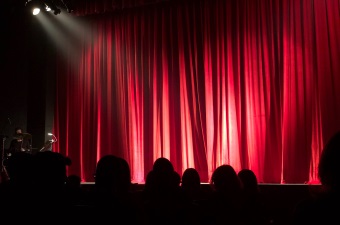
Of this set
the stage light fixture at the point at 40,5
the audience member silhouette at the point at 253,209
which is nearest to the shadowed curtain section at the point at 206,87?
the stage light fixture at the point at 40,5

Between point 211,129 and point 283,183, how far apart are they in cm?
176

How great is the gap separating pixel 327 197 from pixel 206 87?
645cm

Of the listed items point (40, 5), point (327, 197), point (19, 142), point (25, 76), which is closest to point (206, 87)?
point (40, 5)

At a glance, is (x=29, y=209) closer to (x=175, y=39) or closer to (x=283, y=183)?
(x=283, y=183)

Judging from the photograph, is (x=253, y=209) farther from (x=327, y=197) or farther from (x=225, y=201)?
(x=327, y=197)

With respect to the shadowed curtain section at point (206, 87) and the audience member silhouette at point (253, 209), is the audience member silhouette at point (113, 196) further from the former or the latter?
the shadowed curtain section at point (206, 87)

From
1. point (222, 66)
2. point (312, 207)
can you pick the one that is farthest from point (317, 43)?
point (312, 207)

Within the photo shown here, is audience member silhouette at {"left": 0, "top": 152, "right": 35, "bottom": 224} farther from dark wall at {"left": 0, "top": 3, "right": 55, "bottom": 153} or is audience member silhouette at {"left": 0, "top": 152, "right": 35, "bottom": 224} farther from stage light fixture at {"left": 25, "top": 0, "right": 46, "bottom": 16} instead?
dark wall at {"left": 0, "top": 3, "right": 55, "bottom": 153}

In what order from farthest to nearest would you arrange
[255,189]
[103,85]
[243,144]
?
[103,85] < [243,144] < [255,189]

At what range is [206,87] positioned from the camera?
777 cm

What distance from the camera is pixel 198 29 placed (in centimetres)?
802

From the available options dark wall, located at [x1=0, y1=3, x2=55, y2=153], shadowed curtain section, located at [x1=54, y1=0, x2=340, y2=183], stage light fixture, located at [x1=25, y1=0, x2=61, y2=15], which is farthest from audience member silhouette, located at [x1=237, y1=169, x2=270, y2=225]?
dark wall, located at [x1=0, y1=3, x2=55, y2=153]

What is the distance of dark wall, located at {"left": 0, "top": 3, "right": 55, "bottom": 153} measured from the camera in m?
9.08

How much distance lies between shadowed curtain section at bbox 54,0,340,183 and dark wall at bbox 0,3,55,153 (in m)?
0.36
